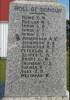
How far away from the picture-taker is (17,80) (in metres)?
7.21

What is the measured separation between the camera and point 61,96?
287 inches

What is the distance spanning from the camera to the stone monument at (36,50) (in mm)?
7219

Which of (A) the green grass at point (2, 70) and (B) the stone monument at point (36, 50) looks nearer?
(B) the stone monument at point (36, 50)

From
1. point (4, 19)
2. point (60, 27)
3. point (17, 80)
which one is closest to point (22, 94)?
point (17, 80)

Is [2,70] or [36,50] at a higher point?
[36,50]

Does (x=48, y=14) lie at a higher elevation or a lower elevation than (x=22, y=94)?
higher

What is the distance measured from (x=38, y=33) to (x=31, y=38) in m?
0.15

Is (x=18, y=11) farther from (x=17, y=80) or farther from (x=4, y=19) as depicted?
(x=4, y=19)

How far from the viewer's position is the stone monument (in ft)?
23.7

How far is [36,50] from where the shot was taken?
7.27m

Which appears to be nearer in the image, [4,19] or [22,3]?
[22,3]

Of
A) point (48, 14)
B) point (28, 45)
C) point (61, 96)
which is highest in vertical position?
point (48, 14)

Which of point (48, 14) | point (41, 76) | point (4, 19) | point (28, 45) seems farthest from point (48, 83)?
point (4, 19)

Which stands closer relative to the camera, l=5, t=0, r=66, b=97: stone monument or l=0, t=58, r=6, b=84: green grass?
l=5, t=0, r=66, b=97: stone monument
